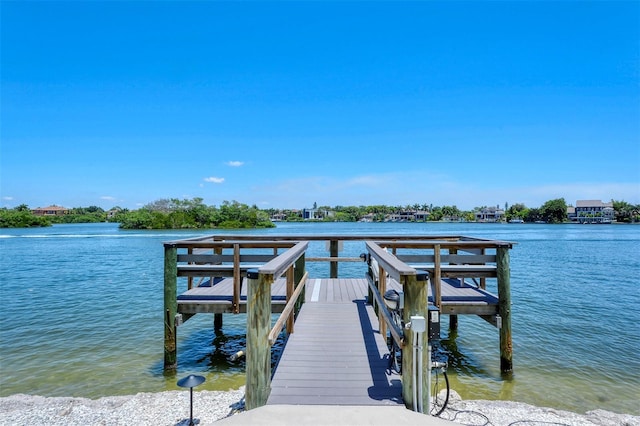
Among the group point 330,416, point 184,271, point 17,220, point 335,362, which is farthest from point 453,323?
point 17,220

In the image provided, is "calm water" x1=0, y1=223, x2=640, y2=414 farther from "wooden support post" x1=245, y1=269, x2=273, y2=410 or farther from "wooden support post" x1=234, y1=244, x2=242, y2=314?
"wooden support post" x1=245, y1=269, x2=273, y2=410

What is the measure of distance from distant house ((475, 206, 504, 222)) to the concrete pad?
171020mm

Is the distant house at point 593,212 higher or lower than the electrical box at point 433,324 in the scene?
higher

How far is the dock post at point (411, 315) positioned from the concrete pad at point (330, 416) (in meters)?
0.28

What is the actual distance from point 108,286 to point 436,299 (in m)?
15.8

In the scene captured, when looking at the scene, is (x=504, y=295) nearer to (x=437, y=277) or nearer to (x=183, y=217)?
(x=437, y=277)

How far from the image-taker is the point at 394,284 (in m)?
7.24

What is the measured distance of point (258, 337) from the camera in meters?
3.33

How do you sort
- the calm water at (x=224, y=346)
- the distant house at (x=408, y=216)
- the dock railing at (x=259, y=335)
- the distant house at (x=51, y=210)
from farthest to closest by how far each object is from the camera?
1. the distant house at (x=408, y=216)
2. the distant house at (x=51, y=210)
3. the calm water at (x=224, y=346)
4. the dock railing at (x=259, y=335)

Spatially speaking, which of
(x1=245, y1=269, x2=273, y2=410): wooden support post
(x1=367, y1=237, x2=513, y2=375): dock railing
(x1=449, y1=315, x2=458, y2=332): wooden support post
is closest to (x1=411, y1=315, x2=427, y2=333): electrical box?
(x1=245, y1=269, x2=273, y2=410): wooden support post

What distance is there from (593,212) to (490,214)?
3985 centimetres

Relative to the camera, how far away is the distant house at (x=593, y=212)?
124 meters

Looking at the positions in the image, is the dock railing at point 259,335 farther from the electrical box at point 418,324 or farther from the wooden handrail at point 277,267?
the electrical box at point 418,324

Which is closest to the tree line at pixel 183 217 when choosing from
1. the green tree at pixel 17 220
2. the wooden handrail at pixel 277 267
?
the green tree at pixel 17 220
